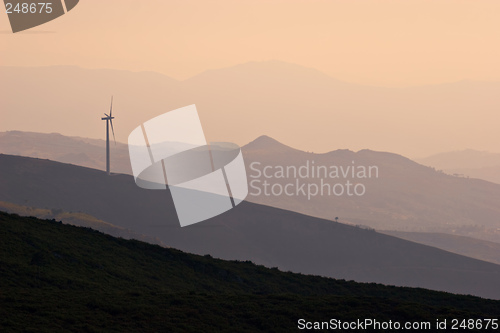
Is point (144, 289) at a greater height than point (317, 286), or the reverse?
point (144, 289)

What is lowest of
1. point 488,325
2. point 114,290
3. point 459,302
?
point 459,302

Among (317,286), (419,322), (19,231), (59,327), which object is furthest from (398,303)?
(19,231)

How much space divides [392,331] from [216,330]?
13.5m

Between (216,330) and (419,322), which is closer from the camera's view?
(216,330)

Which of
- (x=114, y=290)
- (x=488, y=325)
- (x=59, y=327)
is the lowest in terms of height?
(x=488, y=325)

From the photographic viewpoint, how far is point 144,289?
233 feet

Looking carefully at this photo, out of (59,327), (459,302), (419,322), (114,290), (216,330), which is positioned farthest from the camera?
(459,302)

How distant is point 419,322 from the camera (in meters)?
57.1

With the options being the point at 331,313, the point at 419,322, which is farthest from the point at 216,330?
the point at 419,322

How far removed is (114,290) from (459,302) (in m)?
36.8

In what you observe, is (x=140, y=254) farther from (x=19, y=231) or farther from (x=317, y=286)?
(x=317, y=286)

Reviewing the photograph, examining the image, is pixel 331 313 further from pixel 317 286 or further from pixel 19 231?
pixel 19 231

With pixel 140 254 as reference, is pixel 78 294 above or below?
above

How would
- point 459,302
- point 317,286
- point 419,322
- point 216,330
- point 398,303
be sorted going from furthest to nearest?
point 317,286 → point 459,302 → point 398,303 → point 419,322 → point 216,330
